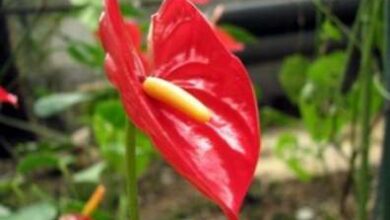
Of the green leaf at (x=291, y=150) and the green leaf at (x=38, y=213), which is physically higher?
the green leaf at (x=38, y=213)

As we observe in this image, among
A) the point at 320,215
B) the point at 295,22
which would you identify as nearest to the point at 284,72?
the point at 320,215

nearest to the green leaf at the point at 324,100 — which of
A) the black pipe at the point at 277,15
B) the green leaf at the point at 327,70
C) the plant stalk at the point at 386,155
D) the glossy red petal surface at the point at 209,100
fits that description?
the green leaf at the point at 327,70

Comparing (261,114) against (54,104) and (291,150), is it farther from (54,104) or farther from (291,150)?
(54,104)

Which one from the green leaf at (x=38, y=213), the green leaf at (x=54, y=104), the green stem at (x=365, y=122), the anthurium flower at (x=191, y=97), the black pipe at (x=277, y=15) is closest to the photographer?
the anthurium flower at (x=191, y=97)

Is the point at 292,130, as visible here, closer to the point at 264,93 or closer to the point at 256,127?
the point at 264,93

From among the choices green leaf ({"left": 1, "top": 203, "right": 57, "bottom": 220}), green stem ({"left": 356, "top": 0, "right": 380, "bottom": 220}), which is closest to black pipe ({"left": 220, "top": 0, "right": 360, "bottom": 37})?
green stem ({"left": 356, "top": 0, "right": 380, "bottom": 220})

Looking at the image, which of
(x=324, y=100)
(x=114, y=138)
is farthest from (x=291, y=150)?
(x=114, y=138)

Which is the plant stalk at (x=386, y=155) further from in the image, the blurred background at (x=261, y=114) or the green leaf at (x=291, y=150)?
the green leaf at (x=291, y=150)
